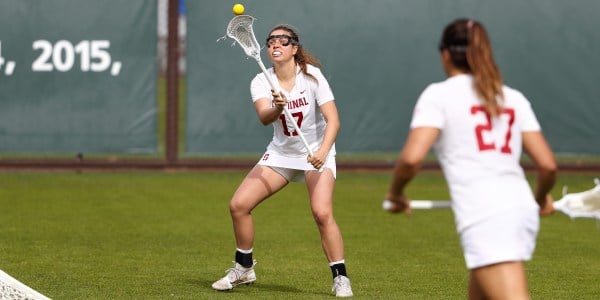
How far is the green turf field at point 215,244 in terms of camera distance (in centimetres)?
933

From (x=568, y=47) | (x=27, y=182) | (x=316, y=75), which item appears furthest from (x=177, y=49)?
(x=316, y=75)

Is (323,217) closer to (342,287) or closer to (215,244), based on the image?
(342,287)

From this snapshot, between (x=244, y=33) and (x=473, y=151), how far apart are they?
4.31 metres

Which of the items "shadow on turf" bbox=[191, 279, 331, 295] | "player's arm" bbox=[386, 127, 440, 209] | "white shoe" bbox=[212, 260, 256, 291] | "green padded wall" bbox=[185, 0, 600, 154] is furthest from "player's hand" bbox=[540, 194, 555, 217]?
"green padded wall" bbox=[185, 0, 600, 154]

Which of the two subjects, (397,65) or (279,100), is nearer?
(279,100)

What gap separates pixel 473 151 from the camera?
18.4 ft

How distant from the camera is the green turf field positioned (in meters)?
9.33

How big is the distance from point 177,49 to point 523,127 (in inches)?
486

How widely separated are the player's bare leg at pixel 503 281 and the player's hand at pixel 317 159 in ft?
10.6

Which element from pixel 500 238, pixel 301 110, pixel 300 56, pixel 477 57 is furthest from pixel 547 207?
pixel 300 56

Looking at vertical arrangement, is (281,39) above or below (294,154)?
above

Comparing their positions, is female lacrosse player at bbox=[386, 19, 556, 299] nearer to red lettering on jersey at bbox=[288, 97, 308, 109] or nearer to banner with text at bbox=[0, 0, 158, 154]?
red lettering on jersey at bbox=[288, 97, 308, 109]

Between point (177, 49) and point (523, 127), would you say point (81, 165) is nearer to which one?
point (177, 49)

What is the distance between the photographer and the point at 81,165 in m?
17.6
